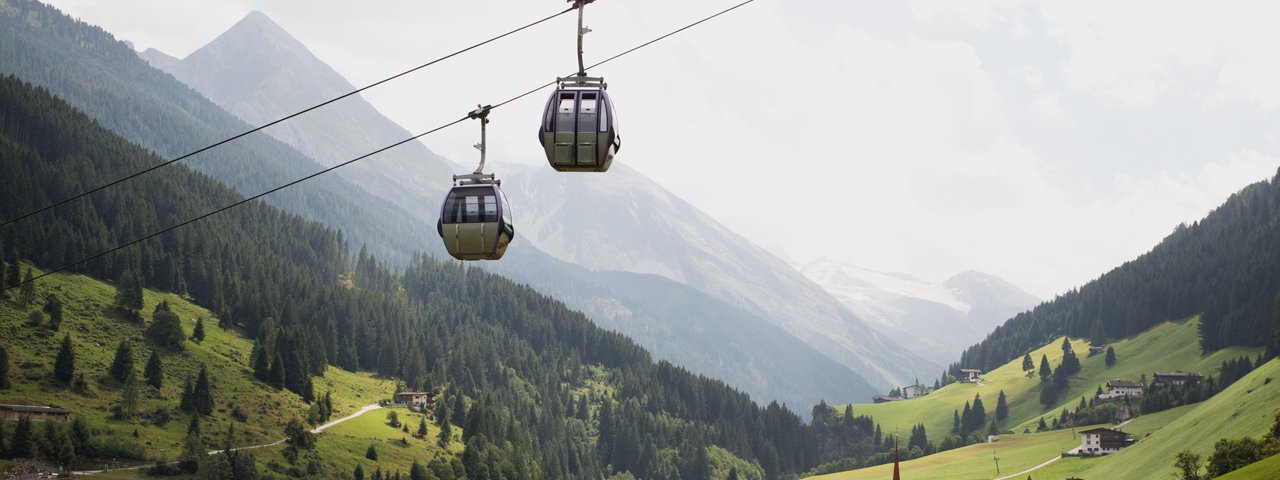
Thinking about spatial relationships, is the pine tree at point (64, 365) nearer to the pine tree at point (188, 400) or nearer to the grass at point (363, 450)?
the pine tree at point (188, 400)

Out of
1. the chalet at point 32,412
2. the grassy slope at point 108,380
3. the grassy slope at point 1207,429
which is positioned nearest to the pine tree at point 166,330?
the grassy slope at point 108,380

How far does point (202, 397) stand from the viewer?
164625 mm

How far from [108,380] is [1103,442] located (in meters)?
159

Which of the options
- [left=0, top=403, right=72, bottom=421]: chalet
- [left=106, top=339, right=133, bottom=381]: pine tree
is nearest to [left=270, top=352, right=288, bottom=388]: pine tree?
[left=106, top=339, right=133, bottom=381]: pine tree

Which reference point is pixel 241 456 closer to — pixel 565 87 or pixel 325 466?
pixel 325 466

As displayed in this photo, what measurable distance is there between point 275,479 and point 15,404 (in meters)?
32.6

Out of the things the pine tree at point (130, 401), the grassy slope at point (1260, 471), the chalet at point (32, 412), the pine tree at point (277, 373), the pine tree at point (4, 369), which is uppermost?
the pine tree at point (277, 373)

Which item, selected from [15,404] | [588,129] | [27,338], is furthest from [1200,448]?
[27,338]

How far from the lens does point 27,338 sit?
162125mm

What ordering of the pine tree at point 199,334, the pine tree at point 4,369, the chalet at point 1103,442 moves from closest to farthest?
the pine tree at point 4,369 → the chalet at point 1103,442 → the pine tree at point 199,334

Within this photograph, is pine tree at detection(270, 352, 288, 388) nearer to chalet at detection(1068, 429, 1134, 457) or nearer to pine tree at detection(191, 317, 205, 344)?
pine tree at detection(191, 317, 205, 344)

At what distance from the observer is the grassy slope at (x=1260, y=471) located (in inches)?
2972

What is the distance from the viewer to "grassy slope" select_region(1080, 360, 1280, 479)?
136m

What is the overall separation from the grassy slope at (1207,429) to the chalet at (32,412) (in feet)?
441
